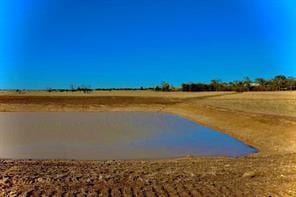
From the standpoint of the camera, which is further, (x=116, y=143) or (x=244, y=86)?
(x=244, y=86)

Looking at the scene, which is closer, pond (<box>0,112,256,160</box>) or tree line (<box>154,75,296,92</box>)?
pond (<box>0,112,256,160</box>)

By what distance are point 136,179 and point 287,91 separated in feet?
163

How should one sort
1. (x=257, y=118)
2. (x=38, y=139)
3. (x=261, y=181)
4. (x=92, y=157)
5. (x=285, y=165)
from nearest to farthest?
(x=261, y=181) → (x=285, y=165) → (x=92, y=157) → (x=38, y=139) → (x=257, y=118)

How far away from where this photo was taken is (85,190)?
31.1 ft

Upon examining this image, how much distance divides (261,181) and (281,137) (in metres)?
9.76

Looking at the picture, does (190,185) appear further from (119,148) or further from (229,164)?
(119,148)

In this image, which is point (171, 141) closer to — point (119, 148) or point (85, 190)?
point (119, 148)

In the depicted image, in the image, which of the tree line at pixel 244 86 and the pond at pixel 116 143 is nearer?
the pond at pixel 116 143

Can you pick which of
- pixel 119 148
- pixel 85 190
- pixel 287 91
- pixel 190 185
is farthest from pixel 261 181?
pixel 287 91

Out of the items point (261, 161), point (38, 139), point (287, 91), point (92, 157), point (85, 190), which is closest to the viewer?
point (85, 190)

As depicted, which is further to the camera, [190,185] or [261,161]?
[261,161]

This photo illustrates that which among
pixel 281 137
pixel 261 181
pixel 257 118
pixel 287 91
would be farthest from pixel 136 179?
pixel 287 91

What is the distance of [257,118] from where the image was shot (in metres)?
26.2

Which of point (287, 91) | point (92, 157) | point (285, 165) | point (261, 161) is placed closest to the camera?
point (285, 165)
